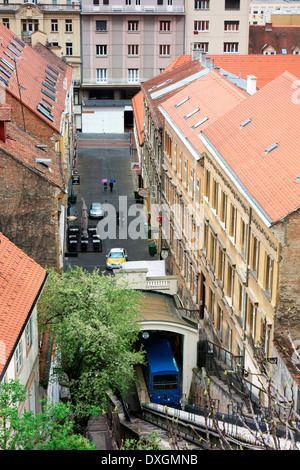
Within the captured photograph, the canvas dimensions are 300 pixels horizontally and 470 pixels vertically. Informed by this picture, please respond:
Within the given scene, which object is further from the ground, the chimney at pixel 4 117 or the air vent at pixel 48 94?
the air vent at pixel 48 94

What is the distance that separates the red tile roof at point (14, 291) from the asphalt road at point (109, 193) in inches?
985

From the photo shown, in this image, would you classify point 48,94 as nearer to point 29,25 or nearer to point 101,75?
point 29,25

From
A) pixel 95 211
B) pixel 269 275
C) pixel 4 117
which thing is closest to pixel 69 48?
pixel 95 211

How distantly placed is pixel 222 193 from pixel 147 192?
28616mm

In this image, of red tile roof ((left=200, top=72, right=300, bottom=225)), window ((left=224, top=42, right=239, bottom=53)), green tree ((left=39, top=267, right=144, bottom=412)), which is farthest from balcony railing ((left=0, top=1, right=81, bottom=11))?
green tree ((left=39, top=267, right=144, bottom=412))

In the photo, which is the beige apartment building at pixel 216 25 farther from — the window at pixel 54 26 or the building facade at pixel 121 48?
the window at pixel 54 26

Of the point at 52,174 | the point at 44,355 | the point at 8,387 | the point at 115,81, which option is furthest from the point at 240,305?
the point at 115,81

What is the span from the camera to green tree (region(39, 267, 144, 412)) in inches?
1323

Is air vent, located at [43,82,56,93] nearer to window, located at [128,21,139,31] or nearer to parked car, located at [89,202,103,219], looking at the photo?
parked car, located at [89,202,103,219]

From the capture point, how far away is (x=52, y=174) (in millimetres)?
45844

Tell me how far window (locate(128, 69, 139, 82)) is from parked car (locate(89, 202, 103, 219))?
3974 centimetres

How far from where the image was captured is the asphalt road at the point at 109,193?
65188mm

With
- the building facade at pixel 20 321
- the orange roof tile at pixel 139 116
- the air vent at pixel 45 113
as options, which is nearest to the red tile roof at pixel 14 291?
the building facade at pixel 20 321

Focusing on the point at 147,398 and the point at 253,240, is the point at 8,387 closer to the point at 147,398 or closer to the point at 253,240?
the point at 253,240
